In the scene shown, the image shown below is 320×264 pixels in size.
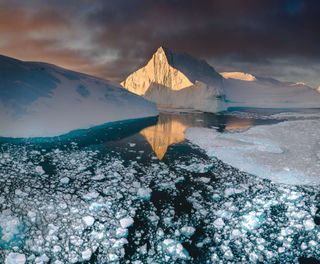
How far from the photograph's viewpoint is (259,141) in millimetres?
7188

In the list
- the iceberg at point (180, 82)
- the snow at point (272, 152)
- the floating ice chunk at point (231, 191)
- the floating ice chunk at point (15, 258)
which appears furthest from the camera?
the iceberg at point (180, 82)

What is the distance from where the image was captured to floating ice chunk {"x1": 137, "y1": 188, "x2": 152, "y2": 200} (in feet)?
12.2

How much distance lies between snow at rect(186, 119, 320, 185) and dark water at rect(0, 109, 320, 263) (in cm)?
40

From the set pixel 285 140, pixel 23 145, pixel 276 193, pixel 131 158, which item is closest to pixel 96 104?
pixel 23 145

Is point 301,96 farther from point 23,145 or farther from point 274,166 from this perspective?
point 23,145

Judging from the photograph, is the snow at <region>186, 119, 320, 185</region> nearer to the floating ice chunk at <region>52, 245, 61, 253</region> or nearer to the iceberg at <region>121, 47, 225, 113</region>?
the floating ice chunk at <region>52, 245, 61, 253</region>

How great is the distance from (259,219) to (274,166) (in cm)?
211

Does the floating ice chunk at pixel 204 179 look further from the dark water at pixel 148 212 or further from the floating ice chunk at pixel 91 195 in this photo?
the floating ice chunk at pixel 91 195

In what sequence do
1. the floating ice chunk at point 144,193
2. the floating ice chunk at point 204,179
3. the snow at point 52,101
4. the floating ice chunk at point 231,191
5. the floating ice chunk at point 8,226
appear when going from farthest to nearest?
the snow at point 52,101
the floating ice chunk at point 204,179
the floating ice chunk at point 231,191
the floating ice chunk at point 144,193
the floating ice chunk at point 8,226

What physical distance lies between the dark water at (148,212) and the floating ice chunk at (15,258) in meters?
0.04

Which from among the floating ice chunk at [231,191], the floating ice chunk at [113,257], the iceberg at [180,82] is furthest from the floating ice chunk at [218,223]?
the iceberg at [180,82]

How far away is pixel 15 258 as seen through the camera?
2412mm

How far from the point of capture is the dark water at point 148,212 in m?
2.59

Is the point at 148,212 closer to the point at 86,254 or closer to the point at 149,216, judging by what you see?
the point at 149,216
